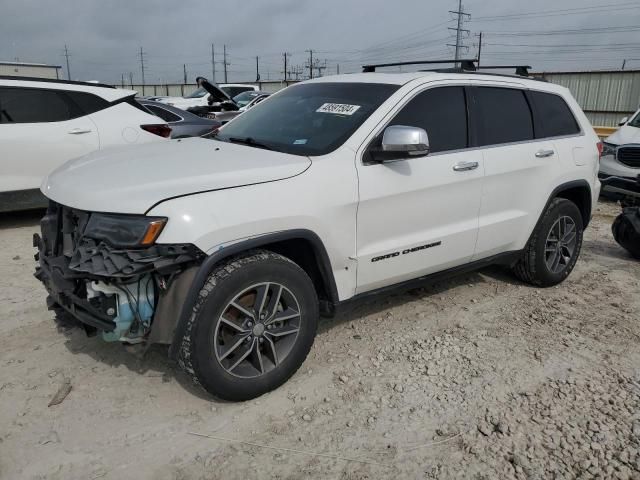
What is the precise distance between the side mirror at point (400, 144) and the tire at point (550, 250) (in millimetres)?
1889

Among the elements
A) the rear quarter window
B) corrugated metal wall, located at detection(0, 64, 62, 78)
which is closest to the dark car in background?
the rear quarter window

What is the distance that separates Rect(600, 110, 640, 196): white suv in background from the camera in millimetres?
8859

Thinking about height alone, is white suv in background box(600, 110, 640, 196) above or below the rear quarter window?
below

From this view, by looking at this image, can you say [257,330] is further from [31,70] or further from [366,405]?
[31,70]

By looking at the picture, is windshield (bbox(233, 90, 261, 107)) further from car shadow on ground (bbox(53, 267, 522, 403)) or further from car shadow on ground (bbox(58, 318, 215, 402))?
car shadow on ground (bbox(58, 318, 215, 402))

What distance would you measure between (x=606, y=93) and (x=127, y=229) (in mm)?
23258

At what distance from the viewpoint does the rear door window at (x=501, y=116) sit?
4176 mm

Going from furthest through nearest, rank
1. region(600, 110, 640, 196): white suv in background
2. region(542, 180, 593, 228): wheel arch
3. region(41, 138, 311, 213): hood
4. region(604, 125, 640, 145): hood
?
region(604, 125, 640, 145): hood < region(600, 110, 640, 196): white suv in background < region(542, 180, 593, 228): wheel arch < region(41, 138, 311, 213): hood

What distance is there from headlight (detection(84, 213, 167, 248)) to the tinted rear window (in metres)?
3.35

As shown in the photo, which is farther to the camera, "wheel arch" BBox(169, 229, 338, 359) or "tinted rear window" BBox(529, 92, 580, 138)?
"tinted rear window" BBox(529, 92, 580, 138)

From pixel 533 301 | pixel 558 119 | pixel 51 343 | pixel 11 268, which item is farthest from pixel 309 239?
pixel 11 268

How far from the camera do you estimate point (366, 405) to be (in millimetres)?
3141

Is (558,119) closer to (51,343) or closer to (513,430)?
(513,430)

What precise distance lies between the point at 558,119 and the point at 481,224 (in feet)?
4.85
